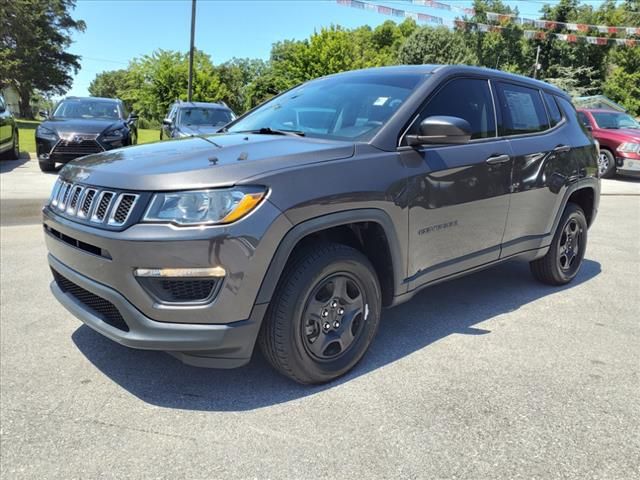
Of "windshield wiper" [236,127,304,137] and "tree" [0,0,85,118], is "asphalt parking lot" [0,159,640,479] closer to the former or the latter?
"windshield wiper" [236,127,304,137]

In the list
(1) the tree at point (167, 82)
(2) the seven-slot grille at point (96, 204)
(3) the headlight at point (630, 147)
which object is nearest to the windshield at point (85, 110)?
(2) the seven-slot grille at point (96, 204)

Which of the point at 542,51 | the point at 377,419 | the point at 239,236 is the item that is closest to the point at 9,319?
the point at 239,236

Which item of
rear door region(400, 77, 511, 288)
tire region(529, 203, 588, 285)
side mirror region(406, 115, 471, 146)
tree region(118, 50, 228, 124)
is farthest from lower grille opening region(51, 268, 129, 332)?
tree region(118, 50, 228, 124)

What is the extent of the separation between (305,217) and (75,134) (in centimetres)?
950

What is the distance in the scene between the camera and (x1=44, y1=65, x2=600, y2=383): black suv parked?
235 centimetres

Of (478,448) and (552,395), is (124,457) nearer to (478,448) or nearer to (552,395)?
(478,448)

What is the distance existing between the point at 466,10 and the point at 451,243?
22319mm

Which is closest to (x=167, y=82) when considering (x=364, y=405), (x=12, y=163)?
(x=12, y=163)

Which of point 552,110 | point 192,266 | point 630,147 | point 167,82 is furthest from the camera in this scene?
point 167,82

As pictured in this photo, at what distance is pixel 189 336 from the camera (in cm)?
239

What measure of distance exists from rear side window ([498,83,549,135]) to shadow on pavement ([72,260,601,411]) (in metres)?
1.36

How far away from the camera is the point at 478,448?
7.73ft

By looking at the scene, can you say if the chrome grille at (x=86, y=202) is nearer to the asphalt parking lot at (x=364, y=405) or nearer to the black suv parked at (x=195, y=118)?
the asphalt parking lot at (x=364, y=405)

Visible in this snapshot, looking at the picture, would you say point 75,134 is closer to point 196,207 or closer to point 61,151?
point 61,151
